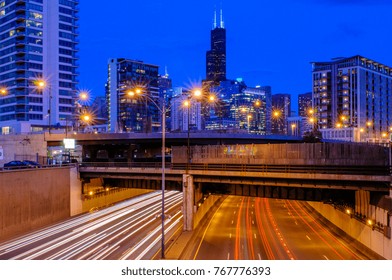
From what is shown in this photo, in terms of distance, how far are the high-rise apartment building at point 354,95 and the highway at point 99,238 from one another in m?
112

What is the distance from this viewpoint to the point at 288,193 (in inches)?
1442

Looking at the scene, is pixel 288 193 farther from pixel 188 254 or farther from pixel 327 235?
pixel 188 254

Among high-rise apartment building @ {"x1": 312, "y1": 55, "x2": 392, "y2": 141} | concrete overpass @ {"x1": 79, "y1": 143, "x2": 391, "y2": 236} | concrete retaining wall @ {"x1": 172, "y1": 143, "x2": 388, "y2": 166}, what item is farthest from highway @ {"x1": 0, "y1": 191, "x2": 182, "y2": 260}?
high-rise apartment building @ {"x1": 312, "y1": 55, "x2": 392, "y2": 141}

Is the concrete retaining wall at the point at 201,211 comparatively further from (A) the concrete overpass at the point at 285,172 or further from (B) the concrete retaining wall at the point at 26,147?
(B) the concrete retaining wall at the point at 26,147

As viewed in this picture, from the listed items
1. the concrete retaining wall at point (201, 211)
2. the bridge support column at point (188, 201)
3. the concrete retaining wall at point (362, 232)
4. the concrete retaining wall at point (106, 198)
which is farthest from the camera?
the concrete retaining wall at point (106, 198)

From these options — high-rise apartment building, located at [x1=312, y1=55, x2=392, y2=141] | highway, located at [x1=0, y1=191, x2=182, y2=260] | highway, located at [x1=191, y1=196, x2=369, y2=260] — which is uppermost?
high-rise apartment building, located at [x1=312, y1=55, x2=392, y2=141]

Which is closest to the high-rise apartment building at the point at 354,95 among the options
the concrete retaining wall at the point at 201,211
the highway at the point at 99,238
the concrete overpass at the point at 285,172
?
the concrete retaining wall at the point at 201,211

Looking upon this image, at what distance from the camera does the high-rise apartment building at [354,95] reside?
499 feet

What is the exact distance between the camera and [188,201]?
3956 centimetres

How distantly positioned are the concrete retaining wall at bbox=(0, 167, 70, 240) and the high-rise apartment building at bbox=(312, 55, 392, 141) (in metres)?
115

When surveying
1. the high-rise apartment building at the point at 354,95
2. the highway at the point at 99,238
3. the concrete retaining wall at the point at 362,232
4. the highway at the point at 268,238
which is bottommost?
the highway at the point at 268,238

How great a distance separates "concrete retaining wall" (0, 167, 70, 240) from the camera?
3694 cm

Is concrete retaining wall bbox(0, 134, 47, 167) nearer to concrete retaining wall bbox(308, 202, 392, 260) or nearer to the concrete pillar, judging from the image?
the concrete pillar

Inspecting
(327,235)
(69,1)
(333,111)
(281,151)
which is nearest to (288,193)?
(281,151)
